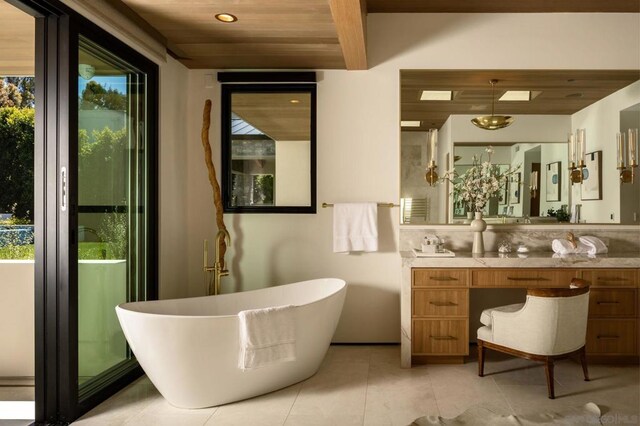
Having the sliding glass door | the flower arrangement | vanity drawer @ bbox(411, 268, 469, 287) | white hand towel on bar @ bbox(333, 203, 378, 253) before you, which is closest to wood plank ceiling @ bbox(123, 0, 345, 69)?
the sliding glass door

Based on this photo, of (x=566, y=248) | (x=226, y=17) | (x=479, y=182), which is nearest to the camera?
(x=226, y=17)

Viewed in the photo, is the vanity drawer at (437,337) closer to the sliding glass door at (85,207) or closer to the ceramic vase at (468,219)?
the ceramic vase at (468,219)

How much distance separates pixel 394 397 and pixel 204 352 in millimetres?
1137

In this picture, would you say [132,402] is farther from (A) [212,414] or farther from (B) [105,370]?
(A) [212,414]

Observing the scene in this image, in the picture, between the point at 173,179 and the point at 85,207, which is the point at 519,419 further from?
the point at 173,179

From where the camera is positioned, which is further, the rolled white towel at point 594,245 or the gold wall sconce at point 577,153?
the gold wall sconce at point 577,153

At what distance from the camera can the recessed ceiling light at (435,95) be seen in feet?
12.7

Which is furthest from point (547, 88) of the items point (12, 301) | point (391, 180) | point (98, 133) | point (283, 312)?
point (12, 301)

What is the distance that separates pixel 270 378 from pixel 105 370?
1.00m

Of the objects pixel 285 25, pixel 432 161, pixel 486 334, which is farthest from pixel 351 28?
pixel 486 334

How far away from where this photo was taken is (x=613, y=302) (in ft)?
10.7

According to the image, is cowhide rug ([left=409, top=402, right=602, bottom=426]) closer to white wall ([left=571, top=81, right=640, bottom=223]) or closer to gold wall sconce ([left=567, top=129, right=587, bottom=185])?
white wall ([left=571, top=81, right=640, bottom=223])

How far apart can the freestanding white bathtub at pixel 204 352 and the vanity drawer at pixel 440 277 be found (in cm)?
65

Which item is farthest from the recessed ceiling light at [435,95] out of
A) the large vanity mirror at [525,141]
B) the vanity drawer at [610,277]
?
the vanity drawer at [610,277]
